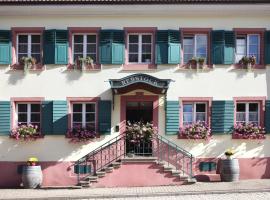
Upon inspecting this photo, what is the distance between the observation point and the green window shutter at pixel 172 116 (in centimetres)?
1902

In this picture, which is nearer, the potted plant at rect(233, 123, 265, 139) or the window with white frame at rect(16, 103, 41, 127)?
the potted plant at rect(233, 123, 265, 139)

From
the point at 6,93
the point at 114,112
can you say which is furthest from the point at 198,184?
the point at 6,93

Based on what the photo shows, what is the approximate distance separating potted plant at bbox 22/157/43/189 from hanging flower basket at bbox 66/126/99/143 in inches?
63.8

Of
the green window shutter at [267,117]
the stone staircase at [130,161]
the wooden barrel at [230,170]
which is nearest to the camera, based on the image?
the stone staircase at [130,161]

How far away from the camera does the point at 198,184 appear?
704 inches

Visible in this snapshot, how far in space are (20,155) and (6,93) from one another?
2.44 metres

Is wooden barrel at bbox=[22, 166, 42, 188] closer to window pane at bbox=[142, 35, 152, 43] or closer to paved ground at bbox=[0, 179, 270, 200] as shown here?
paved ground at bbox=[0, 179, 270, 200]

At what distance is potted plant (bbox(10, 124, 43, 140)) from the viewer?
18688mm

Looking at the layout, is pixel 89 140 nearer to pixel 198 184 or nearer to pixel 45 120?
pixel 45 120

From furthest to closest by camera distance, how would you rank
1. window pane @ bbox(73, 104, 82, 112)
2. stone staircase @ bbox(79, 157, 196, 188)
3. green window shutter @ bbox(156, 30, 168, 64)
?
window pane @ bbox(73, 104, 82, 112)
green window shutter @ bbox(156, 30, 168, 64)
stone staircase @ bbox(79, 157, 196, 188)

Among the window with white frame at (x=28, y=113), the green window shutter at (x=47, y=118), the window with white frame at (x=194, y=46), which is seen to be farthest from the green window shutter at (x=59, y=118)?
the window with white frame at (x=194, y=46)

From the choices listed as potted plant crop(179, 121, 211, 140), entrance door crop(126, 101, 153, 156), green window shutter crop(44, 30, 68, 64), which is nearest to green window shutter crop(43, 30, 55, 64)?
green window shutter crop(44, 30, 68, 64)

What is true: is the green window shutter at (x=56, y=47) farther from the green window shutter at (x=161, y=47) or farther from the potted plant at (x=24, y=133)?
the green window shutter at (x=161, y=47)

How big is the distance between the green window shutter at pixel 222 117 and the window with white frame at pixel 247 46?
73.0 inches
